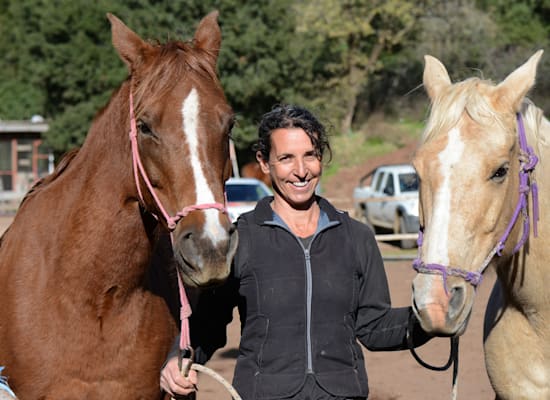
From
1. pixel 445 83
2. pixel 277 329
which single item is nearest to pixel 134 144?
pixel 277 329

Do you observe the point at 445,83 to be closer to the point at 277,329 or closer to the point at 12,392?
the point at 277,329

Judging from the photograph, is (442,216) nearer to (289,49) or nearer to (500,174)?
(500,174)

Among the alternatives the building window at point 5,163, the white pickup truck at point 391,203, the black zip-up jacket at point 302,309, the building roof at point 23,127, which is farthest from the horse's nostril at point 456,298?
the building window at point 5,163

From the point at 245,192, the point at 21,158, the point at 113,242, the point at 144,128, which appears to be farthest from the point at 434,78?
the point at 21,158

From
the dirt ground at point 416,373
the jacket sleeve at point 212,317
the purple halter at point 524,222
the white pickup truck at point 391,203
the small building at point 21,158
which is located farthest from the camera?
the small building at point 21,158

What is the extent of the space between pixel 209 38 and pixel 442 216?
1.55 metres

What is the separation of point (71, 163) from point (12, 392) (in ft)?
3.90

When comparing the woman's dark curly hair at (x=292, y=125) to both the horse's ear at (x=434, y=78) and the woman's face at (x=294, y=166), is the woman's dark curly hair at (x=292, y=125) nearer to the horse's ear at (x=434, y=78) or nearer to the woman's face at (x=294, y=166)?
the woman's face at (x=294, y=166)

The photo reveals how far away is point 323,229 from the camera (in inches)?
124

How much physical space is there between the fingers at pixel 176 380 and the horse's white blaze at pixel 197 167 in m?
0.51

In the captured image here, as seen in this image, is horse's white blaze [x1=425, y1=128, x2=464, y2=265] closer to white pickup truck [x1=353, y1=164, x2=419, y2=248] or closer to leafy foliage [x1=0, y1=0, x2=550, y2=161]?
white pickup truck [x1=353, y1=164, x2=419, y2=248]

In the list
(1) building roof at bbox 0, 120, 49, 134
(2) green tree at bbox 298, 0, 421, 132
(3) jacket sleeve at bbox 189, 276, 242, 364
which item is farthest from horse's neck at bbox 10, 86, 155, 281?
(2) green tree at bbox 298, 0, 421, 132

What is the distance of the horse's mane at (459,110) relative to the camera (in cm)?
300

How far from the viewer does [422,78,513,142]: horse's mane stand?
300cm
